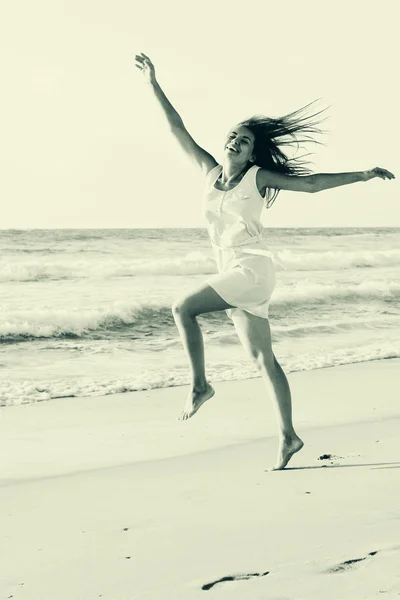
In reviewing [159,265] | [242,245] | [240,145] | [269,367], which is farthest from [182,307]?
[159,265]

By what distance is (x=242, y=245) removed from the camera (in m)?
4.56

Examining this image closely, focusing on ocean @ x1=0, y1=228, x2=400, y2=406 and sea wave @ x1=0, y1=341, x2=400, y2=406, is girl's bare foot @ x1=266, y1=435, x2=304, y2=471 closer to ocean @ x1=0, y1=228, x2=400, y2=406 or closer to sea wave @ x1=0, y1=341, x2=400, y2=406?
ocean @ x1=0, y1=228, x2=400, y2=406

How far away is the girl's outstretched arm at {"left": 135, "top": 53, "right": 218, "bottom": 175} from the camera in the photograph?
4754 mm

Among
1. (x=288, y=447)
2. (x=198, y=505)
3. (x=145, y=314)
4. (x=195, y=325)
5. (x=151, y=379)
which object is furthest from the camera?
(x=145, y=314)

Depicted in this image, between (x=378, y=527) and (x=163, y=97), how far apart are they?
95.7 inches

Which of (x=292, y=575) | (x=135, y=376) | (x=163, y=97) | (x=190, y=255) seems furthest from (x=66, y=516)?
(x=190, y=255)

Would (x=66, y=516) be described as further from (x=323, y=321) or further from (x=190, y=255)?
(x=190, y=255)

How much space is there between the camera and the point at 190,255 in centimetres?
2648

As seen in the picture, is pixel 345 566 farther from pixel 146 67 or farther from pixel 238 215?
pixel 146 67

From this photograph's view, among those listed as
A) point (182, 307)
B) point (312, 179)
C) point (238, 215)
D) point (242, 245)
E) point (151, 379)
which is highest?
point (312, 179)

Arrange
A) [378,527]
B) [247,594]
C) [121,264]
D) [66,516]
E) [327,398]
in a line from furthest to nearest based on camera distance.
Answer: [121,264], [327,398], [66,516], [378,527], [247,594]

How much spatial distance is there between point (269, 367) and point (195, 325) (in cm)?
42

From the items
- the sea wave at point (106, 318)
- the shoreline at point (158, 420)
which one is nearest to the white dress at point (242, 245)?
the shoreline at point (158, 420)

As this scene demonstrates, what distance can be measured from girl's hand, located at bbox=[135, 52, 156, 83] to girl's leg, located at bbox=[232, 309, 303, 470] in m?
1.30
